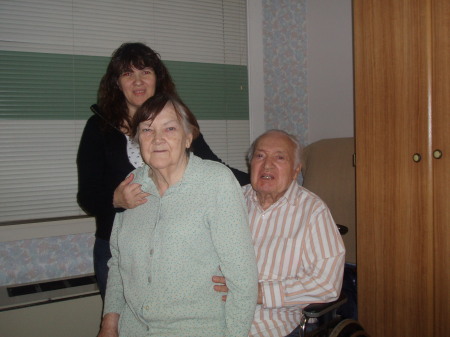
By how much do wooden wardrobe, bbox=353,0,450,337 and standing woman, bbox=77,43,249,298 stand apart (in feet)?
3.25

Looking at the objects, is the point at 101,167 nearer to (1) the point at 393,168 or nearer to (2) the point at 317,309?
(2) the point at 317,309

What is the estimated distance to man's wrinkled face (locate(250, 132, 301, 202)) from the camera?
163 centimetres

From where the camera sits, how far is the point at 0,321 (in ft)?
6.80

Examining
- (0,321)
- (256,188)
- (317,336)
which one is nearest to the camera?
(317,336)

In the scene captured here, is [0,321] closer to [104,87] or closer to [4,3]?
[104,87]

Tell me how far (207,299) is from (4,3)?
7.42ft

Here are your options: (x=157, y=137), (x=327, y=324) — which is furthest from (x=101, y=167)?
(x=327, y=324)

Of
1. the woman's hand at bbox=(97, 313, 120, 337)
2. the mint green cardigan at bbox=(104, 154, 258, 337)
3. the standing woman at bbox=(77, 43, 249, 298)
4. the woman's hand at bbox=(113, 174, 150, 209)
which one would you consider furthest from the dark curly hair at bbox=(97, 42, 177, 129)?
the woman's hand at bbox=(97, 313, 120, 337)

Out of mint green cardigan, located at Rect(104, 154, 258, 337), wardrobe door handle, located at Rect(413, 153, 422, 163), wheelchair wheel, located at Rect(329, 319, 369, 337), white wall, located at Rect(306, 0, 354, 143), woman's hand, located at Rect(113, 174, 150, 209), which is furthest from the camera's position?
white wall, located at Rect(306, 0, 354, 143)

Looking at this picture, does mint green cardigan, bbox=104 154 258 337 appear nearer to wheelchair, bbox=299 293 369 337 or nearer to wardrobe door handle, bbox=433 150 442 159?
wheelchair, bbox=299 293 369 337

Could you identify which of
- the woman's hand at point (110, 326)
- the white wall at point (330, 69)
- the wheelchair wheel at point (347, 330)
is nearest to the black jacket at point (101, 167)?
the woman's hand at point (110, 326)

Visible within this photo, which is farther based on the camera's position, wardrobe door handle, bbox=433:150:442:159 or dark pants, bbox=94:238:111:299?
dark pants, bbox=94:238:111:299

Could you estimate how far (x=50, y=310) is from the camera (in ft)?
7.18

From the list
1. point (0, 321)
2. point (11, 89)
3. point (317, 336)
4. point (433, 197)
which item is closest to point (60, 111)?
point (11, 89)
